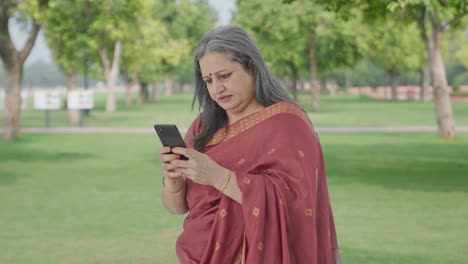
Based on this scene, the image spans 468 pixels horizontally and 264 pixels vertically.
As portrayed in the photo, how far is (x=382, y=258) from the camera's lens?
798 centimetres

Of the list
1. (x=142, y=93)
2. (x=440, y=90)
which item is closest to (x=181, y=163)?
(x=440, y=90)

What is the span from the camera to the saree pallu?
3.52 meters

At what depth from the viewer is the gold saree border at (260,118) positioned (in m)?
3.68

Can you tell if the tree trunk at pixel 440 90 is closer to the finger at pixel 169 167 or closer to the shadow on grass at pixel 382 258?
the shadow on grass at pixel 382 258

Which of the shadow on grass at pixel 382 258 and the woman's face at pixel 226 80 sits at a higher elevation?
the woman's face at pixel 226 80

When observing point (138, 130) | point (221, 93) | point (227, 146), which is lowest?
point (138, 130)

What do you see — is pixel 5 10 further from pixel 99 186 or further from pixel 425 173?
pixel 425 173

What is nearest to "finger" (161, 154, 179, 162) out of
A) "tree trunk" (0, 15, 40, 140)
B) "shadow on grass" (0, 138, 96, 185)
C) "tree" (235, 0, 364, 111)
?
"shadow on grass" (0, 138, 96, 185)

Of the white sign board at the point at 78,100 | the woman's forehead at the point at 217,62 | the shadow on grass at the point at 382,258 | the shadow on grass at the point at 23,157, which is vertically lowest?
the shadow on grass at the point at 23,157

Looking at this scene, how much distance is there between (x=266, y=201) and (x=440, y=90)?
778 inches

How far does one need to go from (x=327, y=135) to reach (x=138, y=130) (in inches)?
273

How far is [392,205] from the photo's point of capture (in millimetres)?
11234

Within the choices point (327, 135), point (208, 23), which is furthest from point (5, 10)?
point (208, 23)

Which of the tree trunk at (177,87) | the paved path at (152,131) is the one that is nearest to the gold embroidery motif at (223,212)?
the paved path at (152,131)
